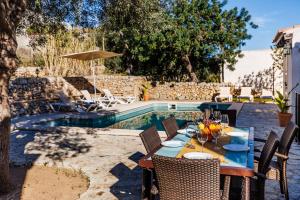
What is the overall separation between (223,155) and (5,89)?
122 inches

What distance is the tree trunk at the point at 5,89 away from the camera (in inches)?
175

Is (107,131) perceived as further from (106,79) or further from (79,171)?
(106,79)

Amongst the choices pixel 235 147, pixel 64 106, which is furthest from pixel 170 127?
pixel 64 106

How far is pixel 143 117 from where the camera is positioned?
15008mm

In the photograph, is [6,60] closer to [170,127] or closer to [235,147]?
[170,127]

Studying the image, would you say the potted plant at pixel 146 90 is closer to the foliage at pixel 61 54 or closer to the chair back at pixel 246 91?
the foliage at pixel 61 54

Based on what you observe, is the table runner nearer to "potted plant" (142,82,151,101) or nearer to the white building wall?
the white building wall

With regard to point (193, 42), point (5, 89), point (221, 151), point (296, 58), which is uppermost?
point (193, 42)

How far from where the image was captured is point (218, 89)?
19.5 m

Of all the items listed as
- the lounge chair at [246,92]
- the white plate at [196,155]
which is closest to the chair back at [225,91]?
the lounge chair at [246,92]

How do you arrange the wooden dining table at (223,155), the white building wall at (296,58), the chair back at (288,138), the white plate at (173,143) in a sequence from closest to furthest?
the wooden dining table at (223,155) → the white plate at (173,143) → the chair back at (288,138) → the white building wall at (296,58)

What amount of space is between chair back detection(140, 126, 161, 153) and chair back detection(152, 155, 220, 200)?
1.05 meters

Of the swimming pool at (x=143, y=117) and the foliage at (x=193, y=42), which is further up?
the foliage at (x=193, y=42)

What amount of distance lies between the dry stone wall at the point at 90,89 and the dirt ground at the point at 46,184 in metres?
8.52
